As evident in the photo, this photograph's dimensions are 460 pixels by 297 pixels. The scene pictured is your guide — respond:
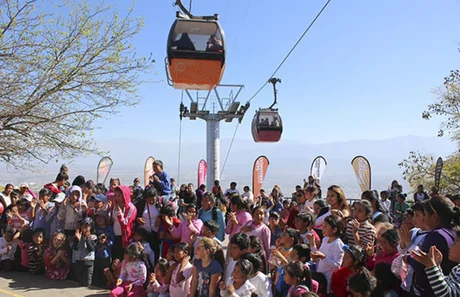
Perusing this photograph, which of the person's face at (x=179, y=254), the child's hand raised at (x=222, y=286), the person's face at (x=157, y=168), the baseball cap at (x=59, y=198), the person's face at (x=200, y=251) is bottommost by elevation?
the child's hand raised at (x=222, y=286)

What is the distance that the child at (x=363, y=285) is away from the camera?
12.1 ft

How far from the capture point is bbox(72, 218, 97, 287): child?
6.85 metres

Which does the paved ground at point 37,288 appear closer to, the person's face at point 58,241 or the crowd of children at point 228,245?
the crowd of children at point 228,245

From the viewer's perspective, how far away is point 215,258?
5.08 meters

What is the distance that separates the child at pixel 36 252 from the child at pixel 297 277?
5.23 meters

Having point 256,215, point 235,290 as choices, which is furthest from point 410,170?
point 235,290

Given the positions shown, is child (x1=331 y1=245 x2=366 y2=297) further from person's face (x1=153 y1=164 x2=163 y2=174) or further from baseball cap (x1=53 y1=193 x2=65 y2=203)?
baseball cap (x1=53 y1=193 x2=65 y2=203)

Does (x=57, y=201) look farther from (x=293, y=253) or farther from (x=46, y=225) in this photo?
(x=293, y=253)

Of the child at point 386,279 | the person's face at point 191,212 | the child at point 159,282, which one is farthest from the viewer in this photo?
the person's face at point 191,212

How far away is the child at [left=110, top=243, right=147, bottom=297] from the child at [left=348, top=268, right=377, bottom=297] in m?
3.38

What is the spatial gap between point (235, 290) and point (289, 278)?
59cm

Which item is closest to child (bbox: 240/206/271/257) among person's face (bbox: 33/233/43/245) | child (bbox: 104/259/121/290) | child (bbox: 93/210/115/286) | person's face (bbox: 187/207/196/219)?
person's face (bbox: 187/207/196/219)

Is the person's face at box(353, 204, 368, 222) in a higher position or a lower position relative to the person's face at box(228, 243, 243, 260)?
higher

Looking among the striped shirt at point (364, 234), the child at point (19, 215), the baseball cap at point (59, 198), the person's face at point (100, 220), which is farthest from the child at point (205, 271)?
the child at point (19, 215)
